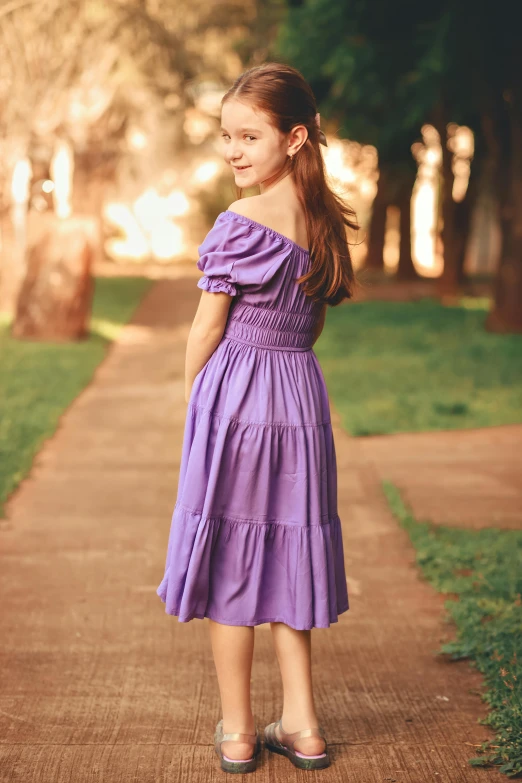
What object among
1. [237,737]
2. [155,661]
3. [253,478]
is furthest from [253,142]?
[155,661]

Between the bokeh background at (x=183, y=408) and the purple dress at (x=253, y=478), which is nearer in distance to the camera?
the purple dress at (x=253, y=478)

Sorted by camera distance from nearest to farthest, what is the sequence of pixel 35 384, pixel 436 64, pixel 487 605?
pixel 487 605, pixel 35 384, pixel 436 64

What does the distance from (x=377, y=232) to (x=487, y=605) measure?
2182cm

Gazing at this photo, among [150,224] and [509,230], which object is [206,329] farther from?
[150,224]

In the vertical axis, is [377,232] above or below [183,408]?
above

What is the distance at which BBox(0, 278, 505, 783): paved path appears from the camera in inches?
116

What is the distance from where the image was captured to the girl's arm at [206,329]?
9.27ft

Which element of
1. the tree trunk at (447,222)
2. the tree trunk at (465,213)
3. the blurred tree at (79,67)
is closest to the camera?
the blurred tree at (79,67)

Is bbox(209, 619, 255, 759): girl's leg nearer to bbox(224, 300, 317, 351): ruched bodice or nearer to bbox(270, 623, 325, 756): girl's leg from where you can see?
bbox(270, 623, 325, 756): girl's leg

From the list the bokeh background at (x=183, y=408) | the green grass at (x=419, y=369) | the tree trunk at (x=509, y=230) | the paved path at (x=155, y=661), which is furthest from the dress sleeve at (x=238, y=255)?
the tree trunk at (x=509, y=230)

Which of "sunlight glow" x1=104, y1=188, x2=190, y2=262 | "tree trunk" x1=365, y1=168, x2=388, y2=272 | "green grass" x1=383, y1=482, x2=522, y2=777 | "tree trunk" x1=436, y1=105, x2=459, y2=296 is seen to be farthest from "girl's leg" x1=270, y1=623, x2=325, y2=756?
"sunlight glow" x1=104, y1=188, x2=190, y2=262

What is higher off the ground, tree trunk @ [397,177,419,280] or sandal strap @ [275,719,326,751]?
tree trunk @ [397,177,419,280]

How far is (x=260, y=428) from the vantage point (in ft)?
9.29

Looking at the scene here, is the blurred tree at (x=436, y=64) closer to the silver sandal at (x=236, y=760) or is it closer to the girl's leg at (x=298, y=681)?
the girl's leg at (x=298, y=681)
